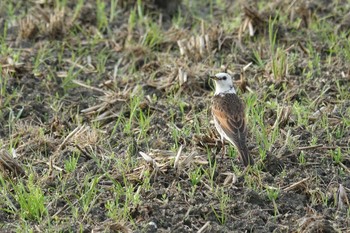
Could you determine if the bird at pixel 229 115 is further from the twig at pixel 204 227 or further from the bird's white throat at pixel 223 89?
the twig at pixel 204 227

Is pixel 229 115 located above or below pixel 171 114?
above

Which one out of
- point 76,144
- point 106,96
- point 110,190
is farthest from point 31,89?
point 110,190

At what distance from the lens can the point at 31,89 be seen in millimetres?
9844

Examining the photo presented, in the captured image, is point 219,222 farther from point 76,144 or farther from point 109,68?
point 109,68

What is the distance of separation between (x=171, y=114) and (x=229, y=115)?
34.8 inches

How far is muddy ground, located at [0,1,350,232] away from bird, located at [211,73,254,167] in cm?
17

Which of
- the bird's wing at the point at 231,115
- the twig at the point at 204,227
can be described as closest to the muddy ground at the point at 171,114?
the twig at the point at 204,227

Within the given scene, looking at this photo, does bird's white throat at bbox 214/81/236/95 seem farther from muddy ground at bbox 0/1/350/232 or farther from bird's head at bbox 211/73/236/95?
muddy ground at bbox 0/1/350/232

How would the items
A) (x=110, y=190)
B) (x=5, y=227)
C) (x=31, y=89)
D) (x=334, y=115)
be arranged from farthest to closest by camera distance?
(x=31, y=89) < (x=334, y=115) < (x=110, y=190) < (x=5, y=227)

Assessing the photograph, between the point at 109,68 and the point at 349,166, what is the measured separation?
3.33 m

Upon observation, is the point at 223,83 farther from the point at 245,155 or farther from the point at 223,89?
the point at 245,155

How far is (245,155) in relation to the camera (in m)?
8.04

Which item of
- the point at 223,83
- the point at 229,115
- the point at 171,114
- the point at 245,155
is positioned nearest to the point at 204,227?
the point at 245,155

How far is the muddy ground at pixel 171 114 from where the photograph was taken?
753 cm
